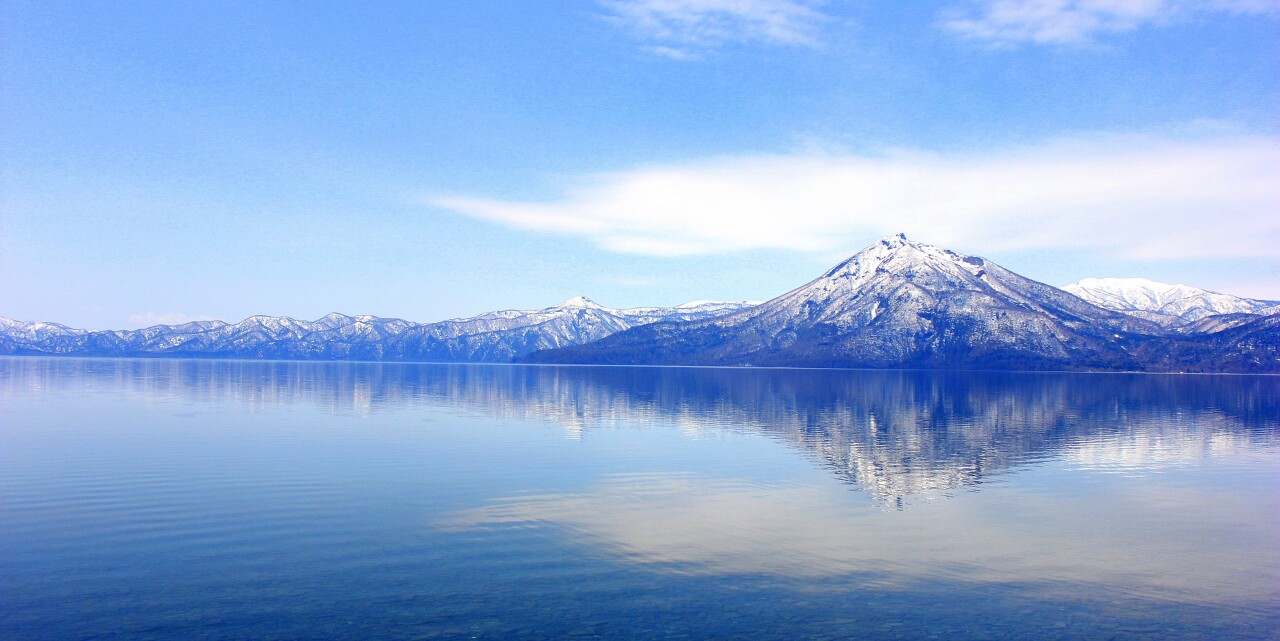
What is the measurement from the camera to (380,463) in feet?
217

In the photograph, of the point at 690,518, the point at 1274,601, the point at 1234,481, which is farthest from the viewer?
the point at 1234,481

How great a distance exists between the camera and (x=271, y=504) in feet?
159

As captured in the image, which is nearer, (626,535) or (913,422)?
(626,535)

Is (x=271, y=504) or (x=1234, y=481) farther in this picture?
(x=1234, y=481)

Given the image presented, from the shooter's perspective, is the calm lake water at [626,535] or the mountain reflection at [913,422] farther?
the mountain reflection at [913,422]

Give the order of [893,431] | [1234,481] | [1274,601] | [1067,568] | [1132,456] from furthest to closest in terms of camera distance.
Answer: [893,431] < [1132,456] < [1234,481] < [1067,568] < [1274,601]

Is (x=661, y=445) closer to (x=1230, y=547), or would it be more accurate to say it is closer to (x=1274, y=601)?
(x=1230, y=547)

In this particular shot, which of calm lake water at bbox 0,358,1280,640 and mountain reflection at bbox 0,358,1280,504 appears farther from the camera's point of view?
mountain reflection at bbox 0,358,1280,504

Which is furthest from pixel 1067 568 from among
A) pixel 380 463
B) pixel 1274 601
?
pixel 380 463

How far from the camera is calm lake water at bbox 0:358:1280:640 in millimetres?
28703

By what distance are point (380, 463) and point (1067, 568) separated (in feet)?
167

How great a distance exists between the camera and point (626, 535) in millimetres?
41281

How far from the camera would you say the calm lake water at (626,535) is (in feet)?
94.2

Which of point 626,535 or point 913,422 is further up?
point 626,535
